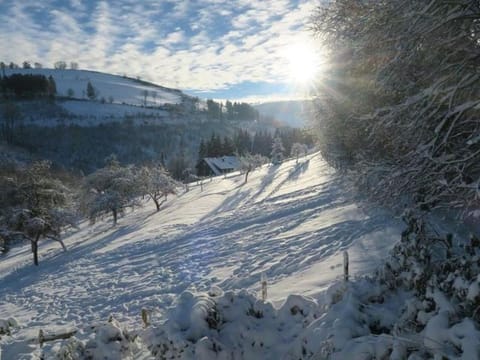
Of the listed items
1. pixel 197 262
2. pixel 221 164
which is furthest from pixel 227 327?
pixel 221 164

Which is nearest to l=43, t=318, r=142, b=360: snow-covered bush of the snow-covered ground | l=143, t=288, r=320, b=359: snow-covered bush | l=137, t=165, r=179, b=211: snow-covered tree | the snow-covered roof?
l=143, t=288, r=320, b=359: snow-covered bush

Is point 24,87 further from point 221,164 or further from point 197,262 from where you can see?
point 197,262

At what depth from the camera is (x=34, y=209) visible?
80.9ft

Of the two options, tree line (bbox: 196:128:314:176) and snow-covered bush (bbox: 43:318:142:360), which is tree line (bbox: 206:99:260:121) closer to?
tree line (bbox: 196:128:314:176)

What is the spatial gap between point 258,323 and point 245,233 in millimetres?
13477

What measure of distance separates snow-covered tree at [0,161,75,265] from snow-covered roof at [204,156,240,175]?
4349 centimetres

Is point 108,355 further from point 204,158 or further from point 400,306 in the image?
point 204,158

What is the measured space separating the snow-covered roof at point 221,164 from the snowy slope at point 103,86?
9157 centimetres

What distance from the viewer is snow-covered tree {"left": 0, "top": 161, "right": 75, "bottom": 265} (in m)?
23.9

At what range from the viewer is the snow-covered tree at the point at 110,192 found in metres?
33.0

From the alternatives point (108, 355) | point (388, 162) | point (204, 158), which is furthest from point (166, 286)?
point (204, 158)

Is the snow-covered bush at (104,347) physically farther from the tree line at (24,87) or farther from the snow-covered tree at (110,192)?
the tree line at (24,87)

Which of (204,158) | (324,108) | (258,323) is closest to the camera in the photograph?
(258,323)

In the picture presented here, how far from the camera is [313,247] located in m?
13.1
